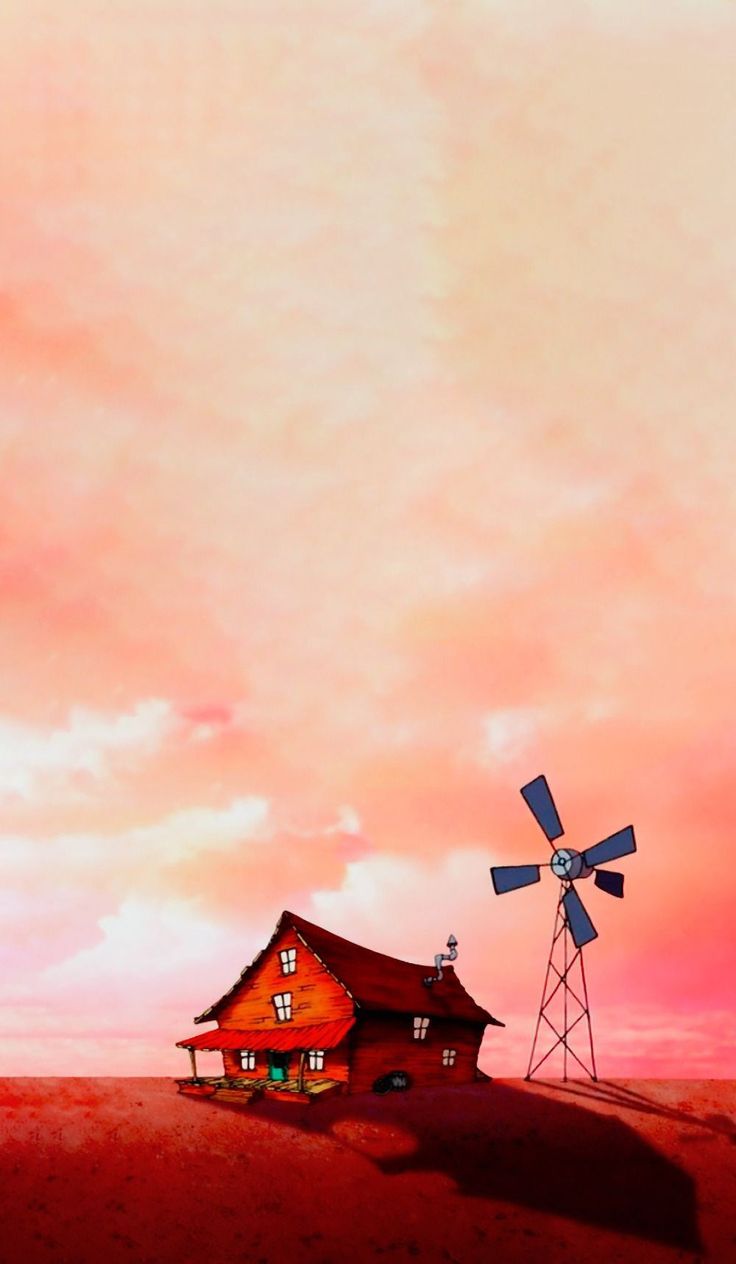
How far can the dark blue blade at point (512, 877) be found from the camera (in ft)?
133

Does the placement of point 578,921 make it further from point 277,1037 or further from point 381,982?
point 277,1037

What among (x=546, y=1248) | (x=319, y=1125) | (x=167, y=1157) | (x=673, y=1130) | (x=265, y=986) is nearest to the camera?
(x=546, y=1248)

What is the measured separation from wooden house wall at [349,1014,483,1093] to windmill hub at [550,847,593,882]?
719cm

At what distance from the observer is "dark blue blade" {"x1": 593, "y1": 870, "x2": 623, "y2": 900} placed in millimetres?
40062

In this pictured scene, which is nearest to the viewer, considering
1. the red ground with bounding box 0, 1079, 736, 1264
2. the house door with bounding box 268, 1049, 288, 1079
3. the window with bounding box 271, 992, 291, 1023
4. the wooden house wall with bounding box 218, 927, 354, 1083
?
the red ground with bounding box 0, 1079, 736, 1264

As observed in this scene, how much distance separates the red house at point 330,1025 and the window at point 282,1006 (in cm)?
4

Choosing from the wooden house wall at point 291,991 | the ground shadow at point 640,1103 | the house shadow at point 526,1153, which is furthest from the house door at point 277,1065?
the ground shadow at point 640,1103

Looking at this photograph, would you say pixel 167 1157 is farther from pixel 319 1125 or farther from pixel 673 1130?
pixel 673 1130

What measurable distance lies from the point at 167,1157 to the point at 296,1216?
4.67 metres

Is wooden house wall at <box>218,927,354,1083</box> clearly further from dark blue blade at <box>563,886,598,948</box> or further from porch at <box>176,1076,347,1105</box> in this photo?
dark blue blade at <box>563,886,598,948</box>

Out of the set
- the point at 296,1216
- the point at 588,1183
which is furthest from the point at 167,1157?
the point at 588,1183

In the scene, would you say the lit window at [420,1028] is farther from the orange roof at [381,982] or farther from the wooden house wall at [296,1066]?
the wooden house wall at [296,1066]

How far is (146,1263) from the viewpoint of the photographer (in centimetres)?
2281

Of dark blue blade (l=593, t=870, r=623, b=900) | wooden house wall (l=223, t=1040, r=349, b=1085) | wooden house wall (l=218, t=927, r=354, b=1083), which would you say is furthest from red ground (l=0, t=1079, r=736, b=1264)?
dark blue blade (l=593, t=870, r=623, b=900)
